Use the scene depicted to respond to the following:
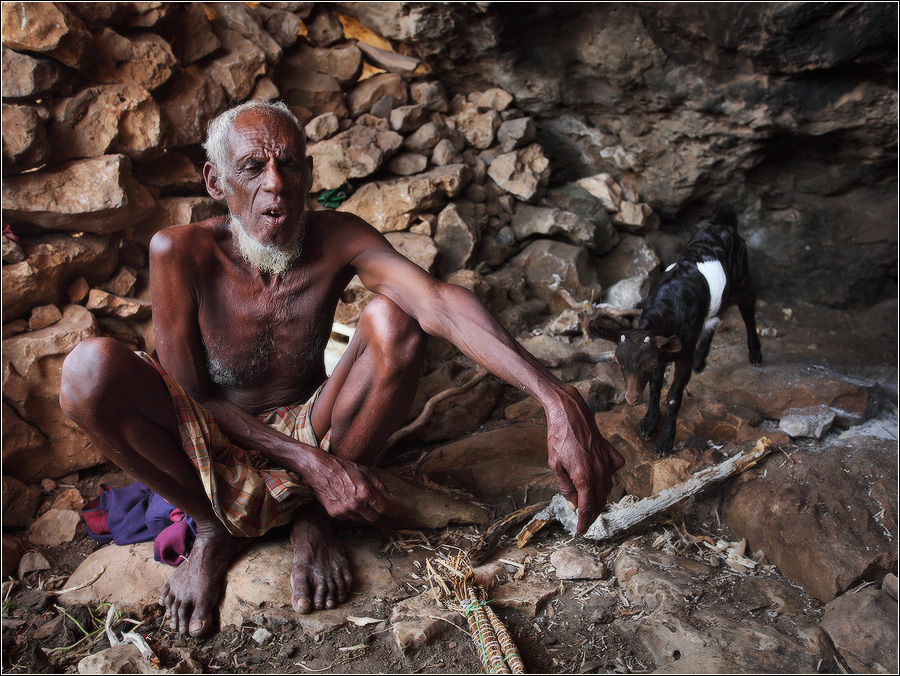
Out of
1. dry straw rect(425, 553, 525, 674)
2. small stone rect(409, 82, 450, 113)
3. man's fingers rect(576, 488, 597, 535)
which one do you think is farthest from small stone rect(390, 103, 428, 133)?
man's fingers rect(576, 488, 597, 535)

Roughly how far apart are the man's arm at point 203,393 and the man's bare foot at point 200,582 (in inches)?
13.6

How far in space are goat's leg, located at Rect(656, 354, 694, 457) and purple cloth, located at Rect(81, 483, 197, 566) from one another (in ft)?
7.40

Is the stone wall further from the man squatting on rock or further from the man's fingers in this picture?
the man's fingers

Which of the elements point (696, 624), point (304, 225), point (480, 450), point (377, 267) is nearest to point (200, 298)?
point (304, 225)

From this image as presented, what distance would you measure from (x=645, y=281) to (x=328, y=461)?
3.90m

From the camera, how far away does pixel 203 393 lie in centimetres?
262

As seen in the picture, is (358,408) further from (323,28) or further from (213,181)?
(323,28)

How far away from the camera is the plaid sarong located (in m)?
2.29

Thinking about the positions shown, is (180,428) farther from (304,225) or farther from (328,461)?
(304,225)

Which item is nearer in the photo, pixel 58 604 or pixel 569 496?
pixel 569 496

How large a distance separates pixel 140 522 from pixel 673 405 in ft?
8.52

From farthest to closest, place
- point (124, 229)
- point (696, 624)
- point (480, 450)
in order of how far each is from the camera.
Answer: point (124, 229) < point (480, 450) < point (696, 624)

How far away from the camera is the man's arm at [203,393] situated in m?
2.39

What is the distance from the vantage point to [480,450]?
3629 mm
